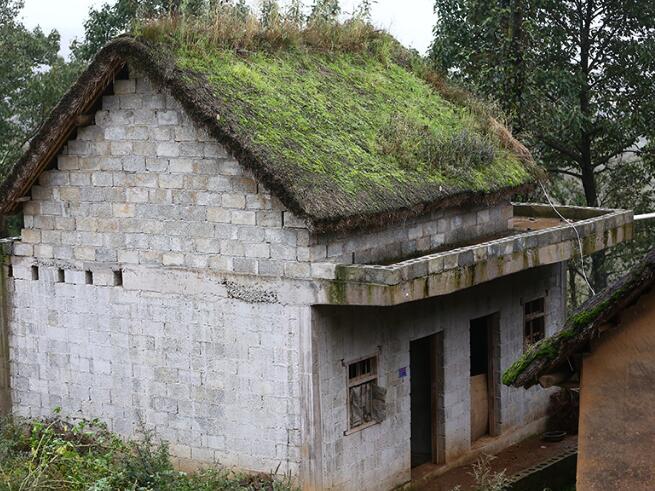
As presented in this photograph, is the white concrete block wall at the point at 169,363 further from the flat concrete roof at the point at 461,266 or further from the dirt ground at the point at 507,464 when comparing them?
the dirt ground at the point at 507,464

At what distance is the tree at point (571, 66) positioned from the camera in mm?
25344

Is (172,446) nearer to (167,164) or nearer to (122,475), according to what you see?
(122,475)

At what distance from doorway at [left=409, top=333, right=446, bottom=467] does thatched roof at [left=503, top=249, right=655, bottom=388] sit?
22.8 ft

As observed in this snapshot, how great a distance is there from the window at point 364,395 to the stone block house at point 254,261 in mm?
31

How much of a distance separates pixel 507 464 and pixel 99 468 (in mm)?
6248

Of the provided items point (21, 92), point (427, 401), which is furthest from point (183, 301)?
point (21, 92)

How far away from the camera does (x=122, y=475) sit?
13.1m

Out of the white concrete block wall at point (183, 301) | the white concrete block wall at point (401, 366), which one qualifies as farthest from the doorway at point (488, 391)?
the white concrete block wall at point (183, 301)

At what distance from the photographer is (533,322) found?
1905 cm

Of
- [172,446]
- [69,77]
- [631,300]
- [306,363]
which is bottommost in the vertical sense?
[172,446]

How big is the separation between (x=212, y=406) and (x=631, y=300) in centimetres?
682

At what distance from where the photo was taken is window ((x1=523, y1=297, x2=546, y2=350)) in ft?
61.6

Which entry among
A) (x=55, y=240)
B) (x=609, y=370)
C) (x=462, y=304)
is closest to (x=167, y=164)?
(x=55, y=240)

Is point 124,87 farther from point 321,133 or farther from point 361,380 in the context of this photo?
point 361,380
